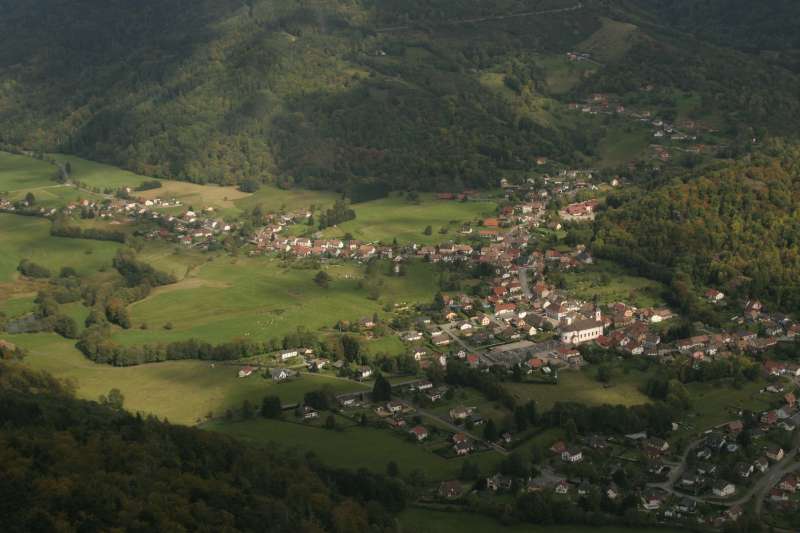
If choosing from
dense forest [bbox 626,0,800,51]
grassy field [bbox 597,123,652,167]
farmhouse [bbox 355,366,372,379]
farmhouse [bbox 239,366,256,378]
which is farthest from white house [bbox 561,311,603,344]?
dense forest [bbox 626,0,800,51]

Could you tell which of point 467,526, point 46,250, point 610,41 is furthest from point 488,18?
point 467,526

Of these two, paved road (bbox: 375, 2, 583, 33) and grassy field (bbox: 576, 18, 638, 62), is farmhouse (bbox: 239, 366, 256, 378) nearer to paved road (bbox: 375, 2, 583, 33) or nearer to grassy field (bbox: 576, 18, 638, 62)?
grassy field (bbox: 576, 18, 638, 62)

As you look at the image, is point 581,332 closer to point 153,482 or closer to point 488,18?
point 153,482

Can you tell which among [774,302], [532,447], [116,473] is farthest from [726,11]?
[116,473]

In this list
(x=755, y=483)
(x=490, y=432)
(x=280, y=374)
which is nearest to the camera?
(x=755, y=483)

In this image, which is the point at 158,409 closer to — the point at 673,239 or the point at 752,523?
the point at 752,523

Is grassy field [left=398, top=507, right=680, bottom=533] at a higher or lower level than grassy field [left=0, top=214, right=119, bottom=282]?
higher
